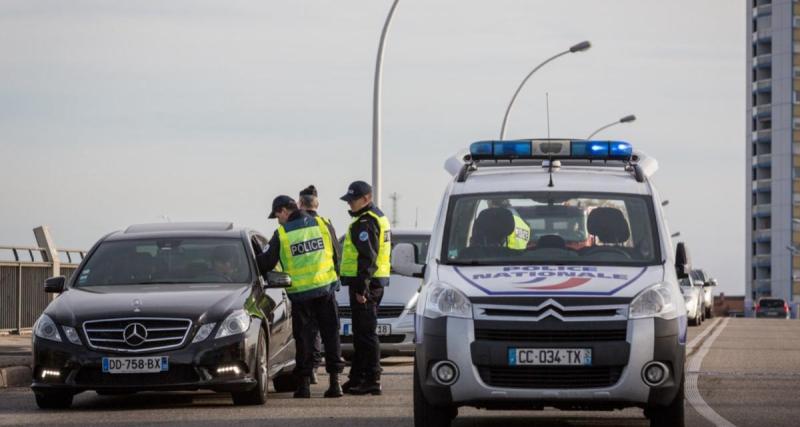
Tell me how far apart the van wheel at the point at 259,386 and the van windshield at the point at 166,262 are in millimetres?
811

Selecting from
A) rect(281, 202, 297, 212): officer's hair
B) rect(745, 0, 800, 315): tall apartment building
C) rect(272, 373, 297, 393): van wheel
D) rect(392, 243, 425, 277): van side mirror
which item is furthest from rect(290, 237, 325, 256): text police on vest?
rect(745, 0, 800, 315): tall apartment building

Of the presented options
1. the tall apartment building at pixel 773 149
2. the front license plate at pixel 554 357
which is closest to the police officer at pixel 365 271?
the front license plate at pixel 554 357

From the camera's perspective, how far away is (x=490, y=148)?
1203cm

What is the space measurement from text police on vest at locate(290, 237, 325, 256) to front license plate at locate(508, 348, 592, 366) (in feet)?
15.8

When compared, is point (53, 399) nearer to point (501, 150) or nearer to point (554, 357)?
point (501, 150)

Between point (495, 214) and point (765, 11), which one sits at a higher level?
point (765, 11)

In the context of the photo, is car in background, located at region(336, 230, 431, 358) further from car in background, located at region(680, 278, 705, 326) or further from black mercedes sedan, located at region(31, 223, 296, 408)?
car in background, located at region(680, 278, 705, 326)

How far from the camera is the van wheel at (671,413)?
10484 mm

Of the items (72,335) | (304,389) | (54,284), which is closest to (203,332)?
(72,335)

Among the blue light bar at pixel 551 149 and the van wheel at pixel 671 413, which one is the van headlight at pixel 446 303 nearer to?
the van wheel at pixel 671 413

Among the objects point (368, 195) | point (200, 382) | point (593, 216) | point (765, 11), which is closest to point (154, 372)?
point (200, 382)

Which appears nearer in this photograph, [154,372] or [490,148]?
[490,148]

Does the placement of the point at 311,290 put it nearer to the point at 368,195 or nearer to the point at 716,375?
the point at 368,195

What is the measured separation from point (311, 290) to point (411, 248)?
10.5ft
